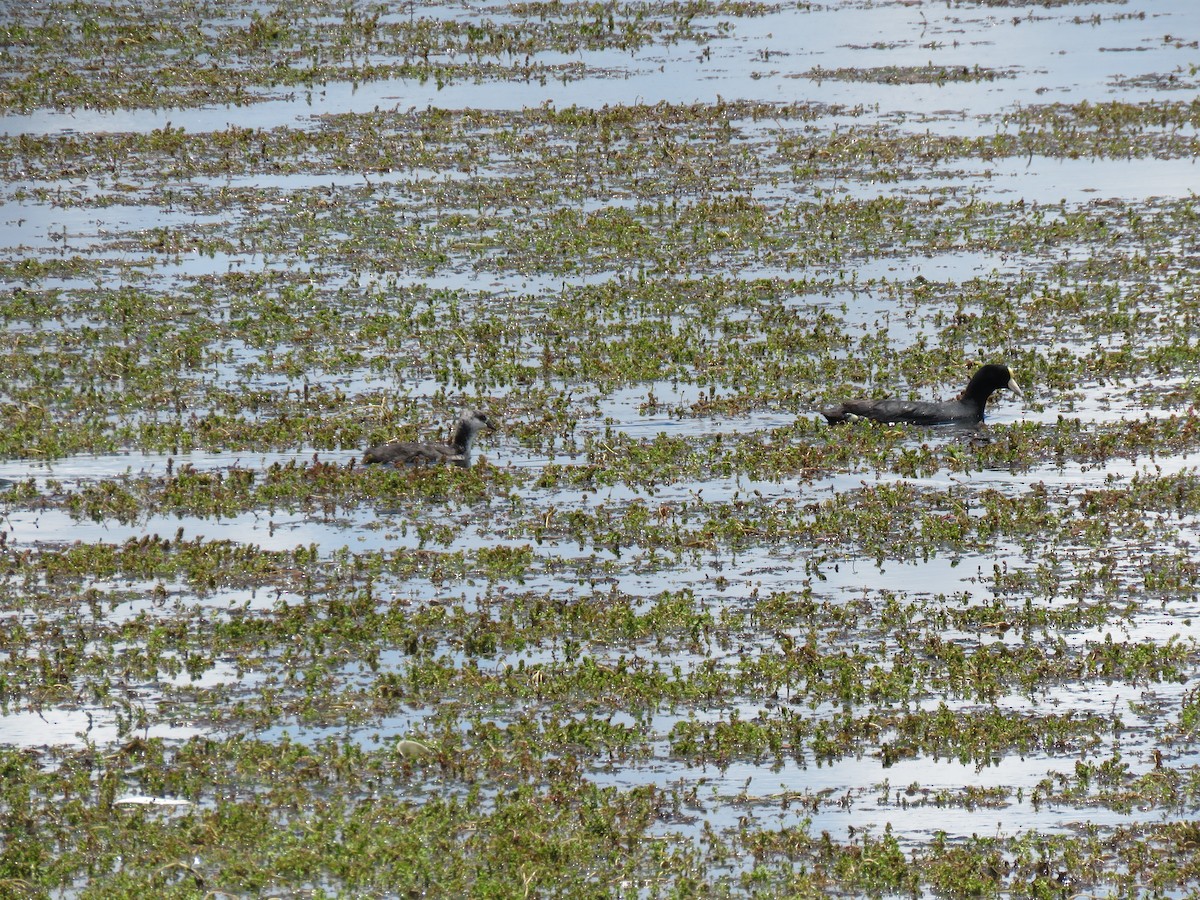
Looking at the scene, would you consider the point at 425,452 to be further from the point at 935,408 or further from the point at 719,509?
the point at 935,408

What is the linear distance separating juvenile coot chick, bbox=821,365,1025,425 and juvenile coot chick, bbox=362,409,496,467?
3.55 metres

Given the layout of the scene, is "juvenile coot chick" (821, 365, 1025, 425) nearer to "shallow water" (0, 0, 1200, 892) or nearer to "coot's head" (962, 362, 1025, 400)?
"coot's head" (962, 362, 1025, 400)

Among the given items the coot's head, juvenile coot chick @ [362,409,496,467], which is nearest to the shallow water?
the coot's head

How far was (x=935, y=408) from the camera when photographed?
20.3 m

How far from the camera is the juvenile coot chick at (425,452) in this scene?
60.8 feet

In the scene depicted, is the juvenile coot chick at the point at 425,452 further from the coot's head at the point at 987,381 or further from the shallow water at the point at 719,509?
the coot's head at the point at 987,381

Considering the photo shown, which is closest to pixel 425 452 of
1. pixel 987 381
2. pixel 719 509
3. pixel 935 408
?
pixel 719 509

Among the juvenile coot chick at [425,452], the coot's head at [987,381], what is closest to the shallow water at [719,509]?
the coot's head at [987,381]

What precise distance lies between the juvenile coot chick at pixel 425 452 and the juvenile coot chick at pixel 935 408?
11.7ft

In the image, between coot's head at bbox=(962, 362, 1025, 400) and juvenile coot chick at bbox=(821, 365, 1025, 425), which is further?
coot's head at bbox=(962, 362, 1025, 400)

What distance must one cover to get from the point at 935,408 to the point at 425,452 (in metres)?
5.18

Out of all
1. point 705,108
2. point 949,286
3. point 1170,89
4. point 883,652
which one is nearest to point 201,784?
point 883,652

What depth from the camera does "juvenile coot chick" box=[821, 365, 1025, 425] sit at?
20.0m

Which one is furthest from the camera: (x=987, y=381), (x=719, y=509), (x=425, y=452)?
(x=987, y=381)
